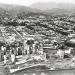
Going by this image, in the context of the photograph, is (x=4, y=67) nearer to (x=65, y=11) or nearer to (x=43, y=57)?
(x=43, y=57)

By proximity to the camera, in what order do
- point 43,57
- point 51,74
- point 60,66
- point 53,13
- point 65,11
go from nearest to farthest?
point 51,74
point 60,66
point 43,57
point 65,11
point 53,13

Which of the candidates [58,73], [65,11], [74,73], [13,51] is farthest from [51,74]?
[65,11]

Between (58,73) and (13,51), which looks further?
(13,51)

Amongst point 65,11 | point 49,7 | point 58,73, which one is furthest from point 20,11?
point 58,73

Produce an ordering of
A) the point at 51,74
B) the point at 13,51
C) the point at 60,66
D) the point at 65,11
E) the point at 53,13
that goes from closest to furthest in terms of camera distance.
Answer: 1. the point at 51,74
2. the point at 60,66
3. the point at 13,51
4. the point at 65,11
5. the point at 53,13

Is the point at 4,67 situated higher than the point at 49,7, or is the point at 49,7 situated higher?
the point at 49,7

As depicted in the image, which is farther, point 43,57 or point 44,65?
point 43,57

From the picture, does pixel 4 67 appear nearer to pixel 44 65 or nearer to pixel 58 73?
pixel 44 65

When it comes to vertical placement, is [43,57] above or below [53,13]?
below

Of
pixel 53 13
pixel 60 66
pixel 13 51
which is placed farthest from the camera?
pixel 53 13
